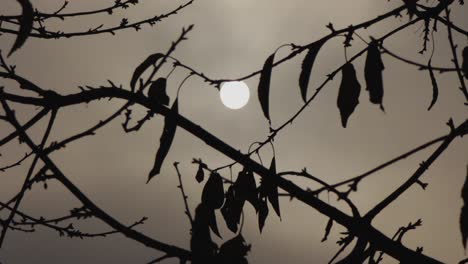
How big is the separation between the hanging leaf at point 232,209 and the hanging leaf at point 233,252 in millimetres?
500

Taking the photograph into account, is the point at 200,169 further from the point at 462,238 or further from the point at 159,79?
the point at 462,238

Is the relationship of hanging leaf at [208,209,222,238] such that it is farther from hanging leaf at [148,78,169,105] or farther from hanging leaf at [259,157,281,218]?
hanging leaf at [148,78,169,105]

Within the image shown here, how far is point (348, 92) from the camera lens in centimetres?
224

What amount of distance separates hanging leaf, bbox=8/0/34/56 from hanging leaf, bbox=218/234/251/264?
862mm

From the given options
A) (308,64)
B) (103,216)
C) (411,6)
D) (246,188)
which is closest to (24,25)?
(103,216)

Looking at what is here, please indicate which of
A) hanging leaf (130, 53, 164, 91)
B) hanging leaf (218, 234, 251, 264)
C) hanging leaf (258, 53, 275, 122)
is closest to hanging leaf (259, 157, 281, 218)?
hanging leaf (258, 53, 275, 122)

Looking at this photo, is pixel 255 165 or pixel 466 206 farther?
pixel 255 165

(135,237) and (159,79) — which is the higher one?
(159,79)

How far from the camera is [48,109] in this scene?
1.86 metres

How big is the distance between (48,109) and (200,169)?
0.92 m

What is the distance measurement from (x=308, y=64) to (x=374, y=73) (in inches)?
10.3

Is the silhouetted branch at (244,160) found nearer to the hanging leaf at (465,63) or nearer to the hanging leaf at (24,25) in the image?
the hanging leaf at (24,25)

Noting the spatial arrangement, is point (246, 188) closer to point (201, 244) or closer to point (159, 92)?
point (159, 92)

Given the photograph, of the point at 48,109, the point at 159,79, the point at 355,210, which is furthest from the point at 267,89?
the point at 48,109
